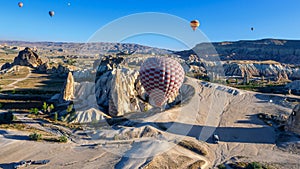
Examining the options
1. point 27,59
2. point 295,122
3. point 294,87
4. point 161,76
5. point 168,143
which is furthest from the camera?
point 27,59

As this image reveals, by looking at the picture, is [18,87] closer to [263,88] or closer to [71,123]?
[71,123]

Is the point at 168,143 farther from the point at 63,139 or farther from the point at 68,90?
the point at 68,90

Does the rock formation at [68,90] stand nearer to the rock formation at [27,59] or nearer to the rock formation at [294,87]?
the rock formation at [294,87]

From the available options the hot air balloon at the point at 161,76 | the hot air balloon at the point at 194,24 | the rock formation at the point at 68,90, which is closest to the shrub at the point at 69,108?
the rock formation at the point at 68,90

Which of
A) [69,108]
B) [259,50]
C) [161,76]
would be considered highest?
[259,50]

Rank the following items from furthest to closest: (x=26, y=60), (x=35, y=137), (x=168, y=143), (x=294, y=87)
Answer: (x=26, y=60), (x=294, y=87), (x=35, y=137), (x=168, y=143)

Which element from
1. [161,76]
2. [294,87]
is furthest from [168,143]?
[294,87]
